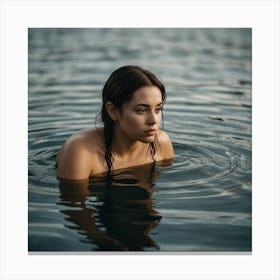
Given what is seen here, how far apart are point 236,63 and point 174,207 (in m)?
4.57

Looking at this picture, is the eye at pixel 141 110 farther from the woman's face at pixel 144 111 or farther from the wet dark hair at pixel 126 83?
the wet dark hair at pixel 126 83

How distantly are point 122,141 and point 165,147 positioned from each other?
0.57 meters

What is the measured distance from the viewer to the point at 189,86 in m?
8.38

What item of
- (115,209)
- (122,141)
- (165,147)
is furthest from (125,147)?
(115,209)

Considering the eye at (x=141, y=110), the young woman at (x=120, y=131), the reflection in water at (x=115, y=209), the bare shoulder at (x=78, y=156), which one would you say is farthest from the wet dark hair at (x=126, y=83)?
the reflection in water at (x=115, y=209)

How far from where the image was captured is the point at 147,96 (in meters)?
4.79

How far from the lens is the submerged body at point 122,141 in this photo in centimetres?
481

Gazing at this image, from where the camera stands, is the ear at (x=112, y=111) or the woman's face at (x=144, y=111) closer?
the woman's face at (x=144, y=111)

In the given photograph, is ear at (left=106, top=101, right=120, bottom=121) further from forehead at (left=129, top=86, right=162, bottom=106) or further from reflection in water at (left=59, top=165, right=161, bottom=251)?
reflection in water at (left=59, top=165, right=161, bottom=251)

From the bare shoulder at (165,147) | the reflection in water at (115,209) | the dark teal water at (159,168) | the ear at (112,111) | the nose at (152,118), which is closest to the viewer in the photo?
the reflection in water at (115,209)

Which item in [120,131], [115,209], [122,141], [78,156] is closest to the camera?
[115,209]

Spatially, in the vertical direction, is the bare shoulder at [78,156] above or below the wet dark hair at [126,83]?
below

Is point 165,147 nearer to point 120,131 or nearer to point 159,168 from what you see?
point 159,168
